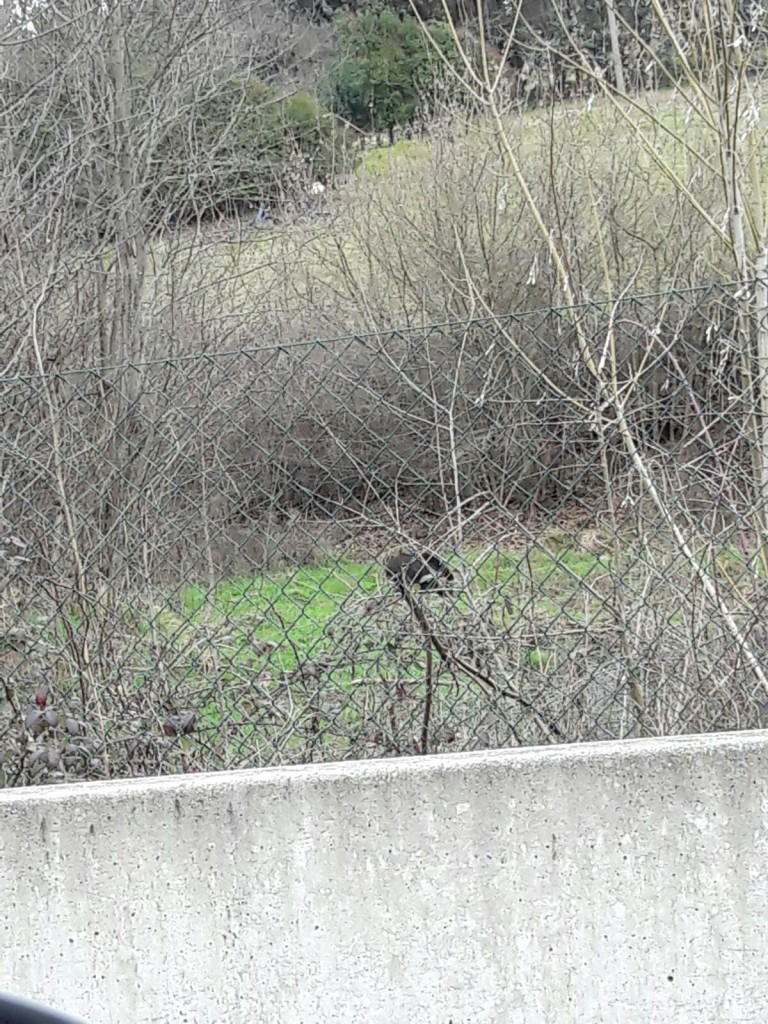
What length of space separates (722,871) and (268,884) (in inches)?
38.2

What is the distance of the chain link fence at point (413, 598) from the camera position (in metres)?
3.10

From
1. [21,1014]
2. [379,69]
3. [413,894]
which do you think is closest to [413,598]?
[413,894]

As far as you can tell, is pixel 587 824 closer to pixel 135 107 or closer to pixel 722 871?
pixel 722 871

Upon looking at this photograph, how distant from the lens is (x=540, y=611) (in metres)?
3.30

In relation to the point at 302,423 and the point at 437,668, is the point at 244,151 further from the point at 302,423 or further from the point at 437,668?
the point at 437,668

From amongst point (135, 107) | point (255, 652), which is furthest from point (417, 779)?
point (135, 107)

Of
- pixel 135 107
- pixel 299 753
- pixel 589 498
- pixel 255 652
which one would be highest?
pixel 135 107

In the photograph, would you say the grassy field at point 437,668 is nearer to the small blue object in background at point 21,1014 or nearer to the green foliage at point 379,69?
the small blue object in background at point 21,1014

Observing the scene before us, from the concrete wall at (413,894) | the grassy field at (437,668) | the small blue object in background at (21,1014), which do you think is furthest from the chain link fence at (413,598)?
the small blue object in background at (21,1014)

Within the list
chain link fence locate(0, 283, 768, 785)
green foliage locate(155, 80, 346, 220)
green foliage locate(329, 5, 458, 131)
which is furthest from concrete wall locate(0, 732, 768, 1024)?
green foliage locate(329, 5, 458, 131)

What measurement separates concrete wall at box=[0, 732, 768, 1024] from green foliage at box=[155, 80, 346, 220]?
584 centimetres

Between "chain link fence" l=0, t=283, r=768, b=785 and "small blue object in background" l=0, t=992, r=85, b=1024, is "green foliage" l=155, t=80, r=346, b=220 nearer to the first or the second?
"chain link fence" l=0, t=283, r=768, b=785

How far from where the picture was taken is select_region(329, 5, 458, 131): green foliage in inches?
427


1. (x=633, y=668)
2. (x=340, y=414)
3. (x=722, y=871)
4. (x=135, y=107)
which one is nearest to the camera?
(x=722, y=871)
